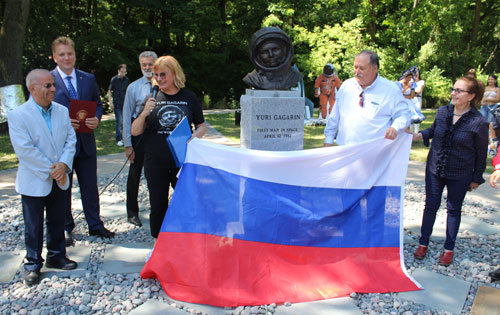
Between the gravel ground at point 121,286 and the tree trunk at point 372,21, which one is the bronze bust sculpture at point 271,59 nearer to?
the gravel ground at point 121,286

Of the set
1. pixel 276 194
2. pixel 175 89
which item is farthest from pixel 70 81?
pixel 276 194

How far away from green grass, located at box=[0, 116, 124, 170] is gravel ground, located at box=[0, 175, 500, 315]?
4.07 metres

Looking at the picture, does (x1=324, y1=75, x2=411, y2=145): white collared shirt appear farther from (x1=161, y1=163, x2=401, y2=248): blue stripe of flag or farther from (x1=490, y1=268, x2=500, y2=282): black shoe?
(x1=490, y1=268, x2=500, y2=282): black shoe

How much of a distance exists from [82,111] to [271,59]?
2245 millimetres

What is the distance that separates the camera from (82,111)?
165 inches

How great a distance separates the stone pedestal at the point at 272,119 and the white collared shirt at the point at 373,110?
69 centimetres

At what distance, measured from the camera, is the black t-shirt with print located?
379 centimetres

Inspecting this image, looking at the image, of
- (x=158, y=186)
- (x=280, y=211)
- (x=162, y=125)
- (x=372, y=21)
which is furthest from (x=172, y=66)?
(x=372, y=21)

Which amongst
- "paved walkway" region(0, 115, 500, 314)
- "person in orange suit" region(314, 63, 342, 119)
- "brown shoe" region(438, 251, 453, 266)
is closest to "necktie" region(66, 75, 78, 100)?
"paved walkway" region(0, 115, 500, 314)

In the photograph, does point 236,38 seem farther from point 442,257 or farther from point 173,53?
point 442,257

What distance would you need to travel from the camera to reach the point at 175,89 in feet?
12.7

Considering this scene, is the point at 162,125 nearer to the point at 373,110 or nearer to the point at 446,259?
the point at 373,110

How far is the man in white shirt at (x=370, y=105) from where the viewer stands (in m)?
4.04

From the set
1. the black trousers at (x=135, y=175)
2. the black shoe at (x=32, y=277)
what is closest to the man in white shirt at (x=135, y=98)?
the black trousers at (x=135, y=175)
